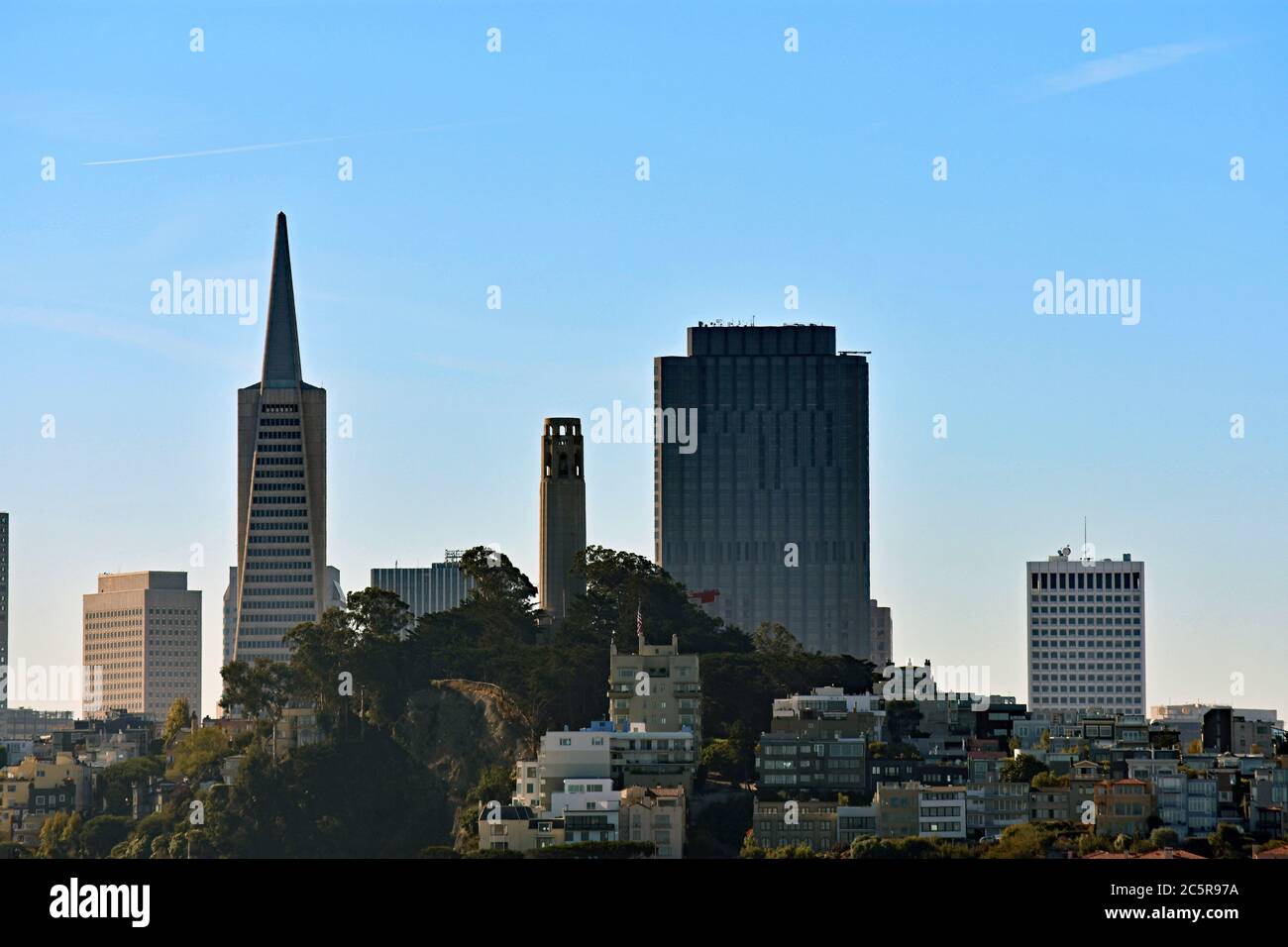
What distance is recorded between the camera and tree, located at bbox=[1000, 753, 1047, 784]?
442 feet

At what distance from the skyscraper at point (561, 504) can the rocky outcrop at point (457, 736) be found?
16382 millimetres

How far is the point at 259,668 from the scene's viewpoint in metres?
162

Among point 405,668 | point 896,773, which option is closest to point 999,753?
point 896,773

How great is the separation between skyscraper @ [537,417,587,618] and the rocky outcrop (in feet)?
53.7

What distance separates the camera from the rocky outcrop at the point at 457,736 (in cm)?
14650

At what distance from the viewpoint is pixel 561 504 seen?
16700cm

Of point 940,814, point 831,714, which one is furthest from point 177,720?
point 940,814

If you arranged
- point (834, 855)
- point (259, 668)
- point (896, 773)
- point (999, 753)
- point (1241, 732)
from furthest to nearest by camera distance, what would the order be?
point (1241, 732) → point (259, 668) → point (999, 753) → point (896, 773) → point (834, 855)

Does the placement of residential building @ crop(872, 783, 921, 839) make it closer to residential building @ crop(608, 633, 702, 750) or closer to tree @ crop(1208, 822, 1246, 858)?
tree @ crop(1208, 822, 1246, 858)

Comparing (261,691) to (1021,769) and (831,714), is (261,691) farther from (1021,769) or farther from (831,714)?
(1021,769)

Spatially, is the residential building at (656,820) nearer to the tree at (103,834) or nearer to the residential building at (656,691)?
the residential building at (656,691)

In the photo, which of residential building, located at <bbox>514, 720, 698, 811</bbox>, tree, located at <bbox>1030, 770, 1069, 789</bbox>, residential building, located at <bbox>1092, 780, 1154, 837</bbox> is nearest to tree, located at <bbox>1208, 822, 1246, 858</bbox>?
residential building, located at <bbox>1092, 780, 1154, 837</bbox>
